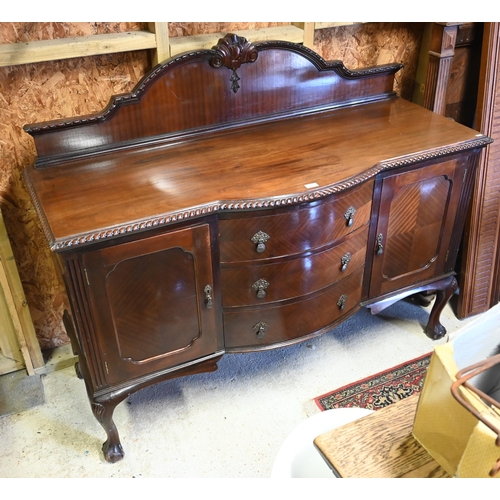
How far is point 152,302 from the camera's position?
155cm

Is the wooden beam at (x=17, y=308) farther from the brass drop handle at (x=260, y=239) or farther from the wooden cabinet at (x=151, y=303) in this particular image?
the brass drop handle at (x=260, y=239)

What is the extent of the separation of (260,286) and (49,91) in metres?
0.89

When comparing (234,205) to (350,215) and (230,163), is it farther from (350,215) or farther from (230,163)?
(350,215)

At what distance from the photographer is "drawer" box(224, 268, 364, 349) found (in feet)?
5.65

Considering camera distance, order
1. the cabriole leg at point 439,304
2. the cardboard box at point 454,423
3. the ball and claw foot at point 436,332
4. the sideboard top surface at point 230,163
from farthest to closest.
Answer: the ball and claw foot at point 436,332 < the cabriole leg at point 439,304 < the sideboard top surface at point 230,163 < the cardboard box at point 454,423

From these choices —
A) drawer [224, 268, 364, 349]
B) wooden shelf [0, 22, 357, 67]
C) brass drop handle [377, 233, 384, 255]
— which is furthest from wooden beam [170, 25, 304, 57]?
drawer [224, 268, 364, 349]

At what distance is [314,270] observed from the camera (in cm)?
169

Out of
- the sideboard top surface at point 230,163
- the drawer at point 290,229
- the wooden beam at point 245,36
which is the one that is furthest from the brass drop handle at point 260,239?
the wooden beam at point 245,36

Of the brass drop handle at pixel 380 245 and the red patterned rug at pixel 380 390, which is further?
the red patterned rug at pixel 380 390

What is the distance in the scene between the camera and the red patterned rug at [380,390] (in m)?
1.94

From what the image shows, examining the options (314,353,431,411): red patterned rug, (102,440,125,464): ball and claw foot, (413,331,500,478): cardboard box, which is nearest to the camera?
(413,331,500,478): cardboard box

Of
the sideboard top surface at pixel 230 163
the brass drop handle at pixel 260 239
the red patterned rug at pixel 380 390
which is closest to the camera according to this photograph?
the sideboard top surface at pixel 230 163

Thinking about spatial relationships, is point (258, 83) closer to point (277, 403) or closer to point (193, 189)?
point (193, 189)

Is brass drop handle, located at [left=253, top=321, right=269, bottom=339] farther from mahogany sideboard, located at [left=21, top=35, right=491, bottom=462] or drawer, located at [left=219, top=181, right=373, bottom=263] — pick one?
drawer, located at [left=219, top=181, right=373, bottom=263]
